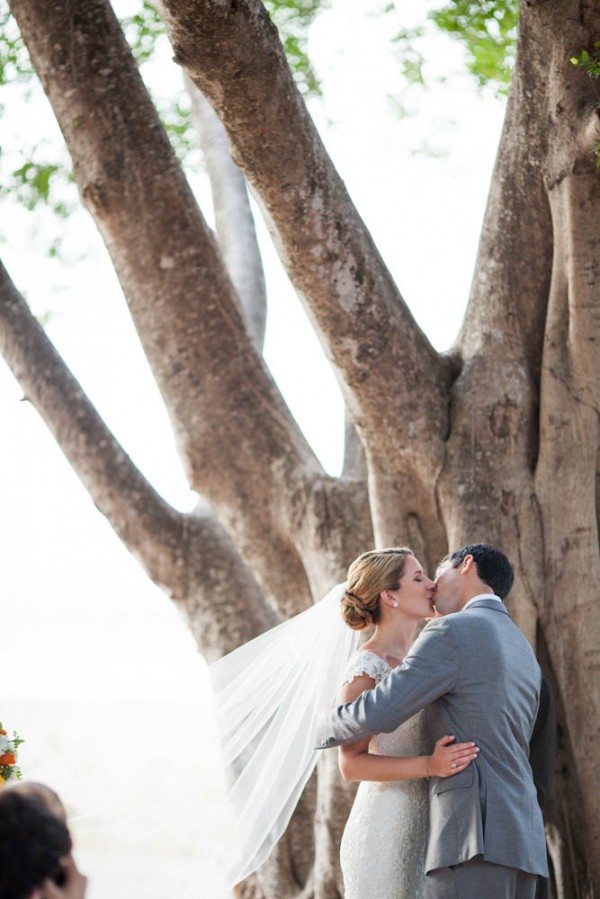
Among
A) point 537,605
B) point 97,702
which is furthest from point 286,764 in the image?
point 97,702

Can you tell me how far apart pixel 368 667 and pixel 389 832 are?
1.72 ft

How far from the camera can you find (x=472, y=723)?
3.40 meters

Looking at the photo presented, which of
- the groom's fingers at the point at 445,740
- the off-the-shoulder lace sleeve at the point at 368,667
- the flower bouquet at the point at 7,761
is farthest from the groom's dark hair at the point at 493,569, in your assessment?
the flower bouquet at the point at 7,761

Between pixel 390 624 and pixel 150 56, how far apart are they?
18.7 ft

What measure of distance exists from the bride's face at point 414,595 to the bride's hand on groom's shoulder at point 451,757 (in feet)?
1.69

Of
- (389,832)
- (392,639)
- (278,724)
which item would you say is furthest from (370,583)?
(278,724)

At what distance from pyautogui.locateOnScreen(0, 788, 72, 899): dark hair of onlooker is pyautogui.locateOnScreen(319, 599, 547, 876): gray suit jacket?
1504 mm

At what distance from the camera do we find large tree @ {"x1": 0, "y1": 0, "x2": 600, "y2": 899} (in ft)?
15.1

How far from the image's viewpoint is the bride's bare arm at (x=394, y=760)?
336cm

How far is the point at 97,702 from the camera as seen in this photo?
5793 mm

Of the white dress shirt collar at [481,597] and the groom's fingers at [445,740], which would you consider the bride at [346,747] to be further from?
the white dress shirt collar at [481,597]

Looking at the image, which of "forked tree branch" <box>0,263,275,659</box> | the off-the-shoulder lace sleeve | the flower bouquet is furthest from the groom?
"forked tree branch" <box>0,263,275,659</box>

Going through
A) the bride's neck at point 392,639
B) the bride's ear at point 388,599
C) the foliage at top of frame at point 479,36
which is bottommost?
the bride's neck at point 392,639

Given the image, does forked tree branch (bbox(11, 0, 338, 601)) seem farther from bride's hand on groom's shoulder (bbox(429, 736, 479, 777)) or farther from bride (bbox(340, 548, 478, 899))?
bride's hand on groom's shoulder (bbox(429, 736, 479, 777))
